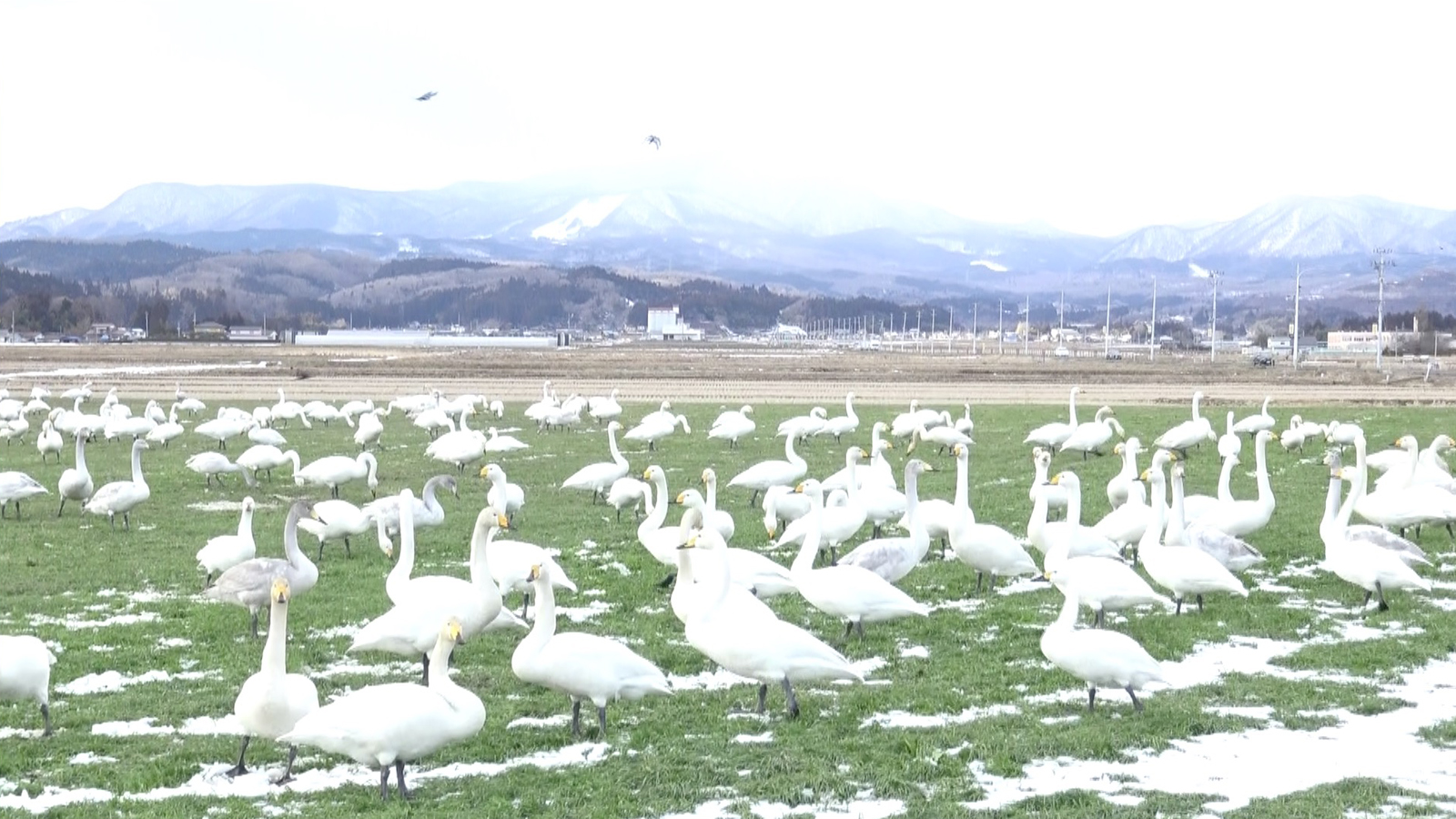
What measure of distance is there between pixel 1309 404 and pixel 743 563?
1332 inches

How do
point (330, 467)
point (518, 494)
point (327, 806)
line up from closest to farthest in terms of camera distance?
point (327, 806) → point (518, 494) → point (330, 467)

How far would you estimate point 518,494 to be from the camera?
638 inches

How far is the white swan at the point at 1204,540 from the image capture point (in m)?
12.5


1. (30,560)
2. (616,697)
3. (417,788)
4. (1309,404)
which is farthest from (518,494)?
(1309,404)

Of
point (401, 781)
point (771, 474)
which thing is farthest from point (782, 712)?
point (771, 474)

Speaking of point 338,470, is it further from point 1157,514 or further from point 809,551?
point 1157,514

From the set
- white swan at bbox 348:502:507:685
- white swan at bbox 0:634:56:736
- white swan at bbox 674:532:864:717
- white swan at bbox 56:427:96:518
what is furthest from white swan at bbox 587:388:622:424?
white swan at bbox 0:634:56:736

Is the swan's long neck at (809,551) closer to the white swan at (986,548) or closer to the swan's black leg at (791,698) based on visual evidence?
the white swan at (986,548)

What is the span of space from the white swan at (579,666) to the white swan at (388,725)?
91 cm

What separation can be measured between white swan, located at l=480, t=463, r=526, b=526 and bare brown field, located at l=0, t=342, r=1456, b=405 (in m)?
26.4

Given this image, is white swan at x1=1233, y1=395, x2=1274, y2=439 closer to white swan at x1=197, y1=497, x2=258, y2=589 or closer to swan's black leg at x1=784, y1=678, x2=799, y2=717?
white swan at x1=197, y1=497, x2=258, y2=589

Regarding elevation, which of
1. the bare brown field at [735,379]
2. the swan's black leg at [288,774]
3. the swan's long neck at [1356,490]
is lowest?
the swan's black leg at [288,774]

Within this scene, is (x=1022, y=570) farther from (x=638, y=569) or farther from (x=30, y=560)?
(x=30, y=560)

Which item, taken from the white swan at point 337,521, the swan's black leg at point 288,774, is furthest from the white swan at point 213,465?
the swan's black leg at point 288,774
